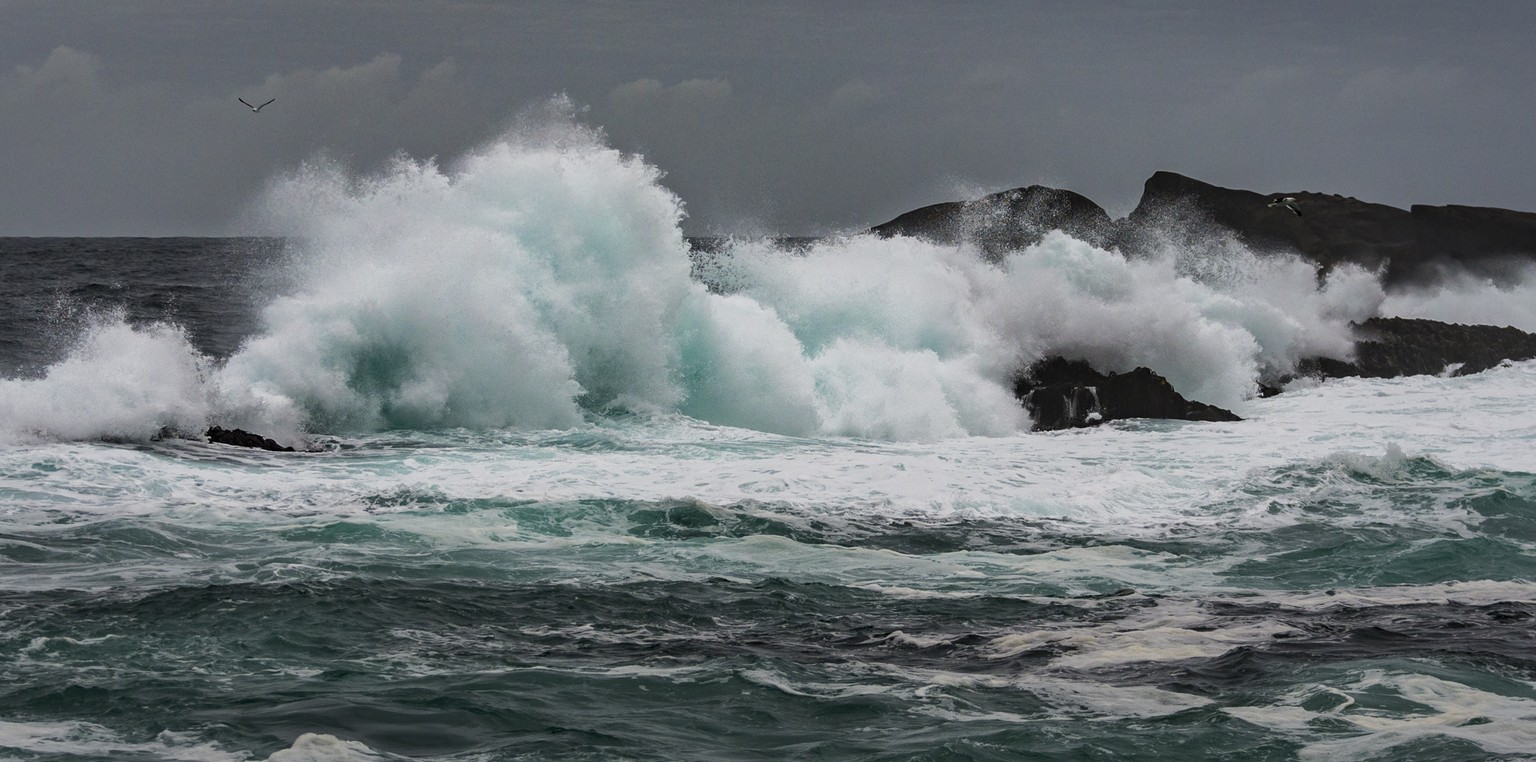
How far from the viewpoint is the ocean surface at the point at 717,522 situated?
7281mm

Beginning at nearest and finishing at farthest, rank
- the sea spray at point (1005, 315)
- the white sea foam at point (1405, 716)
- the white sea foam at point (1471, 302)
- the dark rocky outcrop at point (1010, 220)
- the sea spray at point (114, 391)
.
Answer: the white sea foam at point (1405, 716) < the sea spray at point (114, 391) < the sea spray at point (1005, 315) < the dark rocky outcrop at point (1010, 220) < the white sea foam at point (1471, 302)

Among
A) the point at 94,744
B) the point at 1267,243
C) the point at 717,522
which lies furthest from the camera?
the point at 1267,243

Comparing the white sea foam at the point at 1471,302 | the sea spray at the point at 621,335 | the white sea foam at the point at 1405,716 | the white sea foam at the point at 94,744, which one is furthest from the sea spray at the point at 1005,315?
the white sea foam at the point at 94,744

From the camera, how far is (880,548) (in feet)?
39.1

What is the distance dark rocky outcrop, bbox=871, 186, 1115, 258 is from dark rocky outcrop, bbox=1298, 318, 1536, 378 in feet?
20.9

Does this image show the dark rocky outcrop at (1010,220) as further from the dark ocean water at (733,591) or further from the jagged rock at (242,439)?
the jagged rock at (242,439)

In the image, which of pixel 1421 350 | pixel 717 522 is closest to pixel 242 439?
pixel 717 522

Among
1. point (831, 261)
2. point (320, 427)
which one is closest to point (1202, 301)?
point (831, 261)

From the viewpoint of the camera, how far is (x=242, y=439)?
1577 cm

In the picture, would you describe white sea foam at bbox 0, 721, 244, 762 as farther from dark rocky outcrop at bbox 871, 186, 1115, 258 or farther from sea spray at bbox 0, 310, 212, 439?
dark rocky outcrop at bbox 871, 186, 1115, 258

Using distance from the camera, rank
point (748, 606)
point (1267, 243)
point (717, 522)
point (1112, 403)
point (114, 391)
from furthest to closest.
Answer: point (1267, 243)
point (1112, 403)
point (114, 391)
point (717, 522)
point (748, 606)

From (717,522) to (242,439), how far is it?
6.17m

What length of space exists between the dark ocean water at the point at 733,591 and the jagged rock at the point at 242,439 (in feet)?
1.38

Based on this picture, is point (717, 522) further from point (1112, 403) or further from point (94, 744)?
point (1112, 403)
